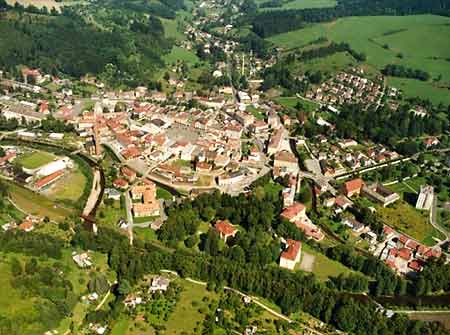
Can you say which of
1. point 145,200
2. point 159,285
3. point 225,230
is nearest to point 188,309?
point 159,285

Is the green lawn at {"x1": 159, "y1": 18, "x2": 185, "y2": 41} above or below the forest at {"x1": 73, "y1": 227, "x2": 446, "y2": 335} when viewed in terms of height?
above

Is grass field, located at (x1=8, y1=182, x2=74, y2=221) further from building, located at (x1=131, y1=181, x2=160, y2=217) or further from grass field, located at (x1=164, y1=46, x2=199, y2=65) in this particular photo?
grass field, located at (x1=164, y1=46, x2=199, y2=65)

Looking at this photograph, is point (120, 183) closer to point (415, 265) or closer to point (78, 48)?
point (415, 265)

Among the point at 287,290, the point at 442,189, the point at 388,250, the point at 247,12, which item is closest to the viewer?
the point at 287,290

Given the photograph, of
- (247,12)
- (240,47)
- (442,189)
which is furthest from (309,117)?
(247,12)

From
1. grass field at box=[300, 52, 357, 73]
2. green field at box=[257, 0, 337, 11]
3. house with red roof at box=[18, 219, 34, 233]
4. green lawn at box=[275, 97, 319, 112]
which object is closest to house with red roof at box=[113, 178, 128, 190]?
house with red roof at box=[18, 219, 34, 233]

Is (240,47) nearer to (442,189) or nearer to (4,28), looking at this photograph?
(4,28)
